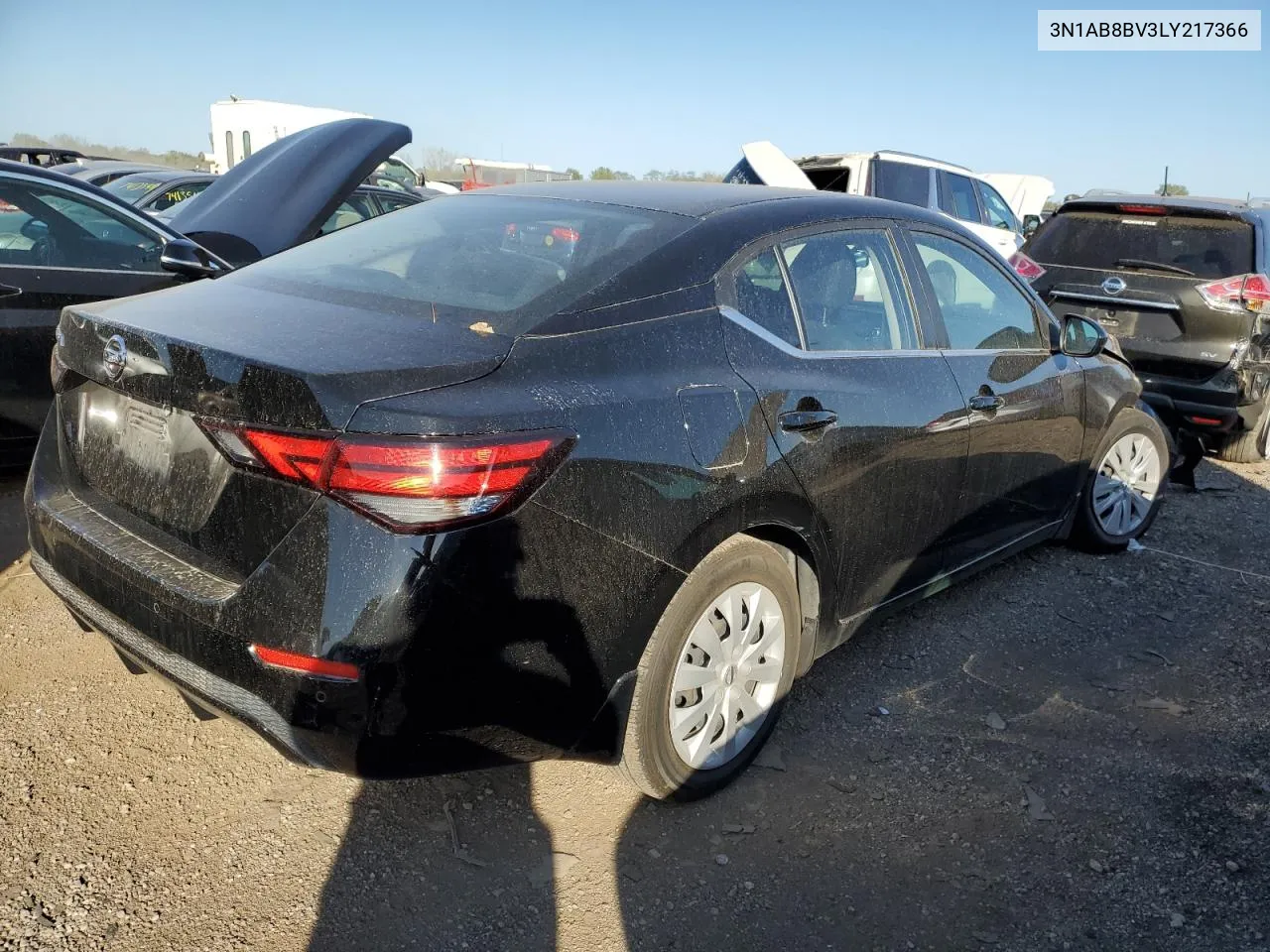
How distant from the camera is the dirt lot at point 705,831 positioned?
230cm

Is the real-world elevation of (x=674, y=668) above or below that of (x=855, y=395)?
below

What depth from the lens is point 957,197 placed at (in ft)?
36.5

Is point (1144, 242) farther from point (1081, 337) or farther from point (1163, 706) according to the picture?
point (1163, 706)

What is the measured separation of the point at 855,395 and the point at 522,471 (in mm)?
1238

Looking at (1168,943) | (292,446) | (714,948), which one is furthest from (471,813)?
(1168,943)

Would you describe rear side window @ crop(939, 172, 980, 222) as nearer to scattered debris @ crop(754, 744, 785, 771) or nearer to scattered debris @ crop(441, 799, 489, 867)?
scattered debris @ crop(754, 744, 785, 771)

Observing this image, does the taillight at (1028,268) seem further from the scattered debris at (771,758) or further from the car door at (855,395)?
the scattered debris at (771,758)

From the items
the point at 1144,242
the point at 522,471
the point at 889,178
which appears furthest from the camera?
the point at 889,178

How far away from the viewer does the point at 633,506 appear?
88.8 inches

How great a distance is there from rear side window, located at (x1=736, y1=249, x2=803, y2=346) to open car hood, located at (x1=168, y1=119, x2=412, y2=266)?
3324mm

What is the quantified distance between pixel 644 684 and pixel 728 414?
2.26 ft

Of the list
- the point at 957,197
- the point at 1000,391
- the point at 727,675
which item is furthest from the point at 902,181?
the point at 727,675

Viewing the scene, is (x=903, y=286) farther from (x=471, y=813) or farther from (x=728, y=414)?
(x=471, y=813)

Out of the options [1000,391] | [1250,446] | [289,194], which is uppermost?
[289,194]
